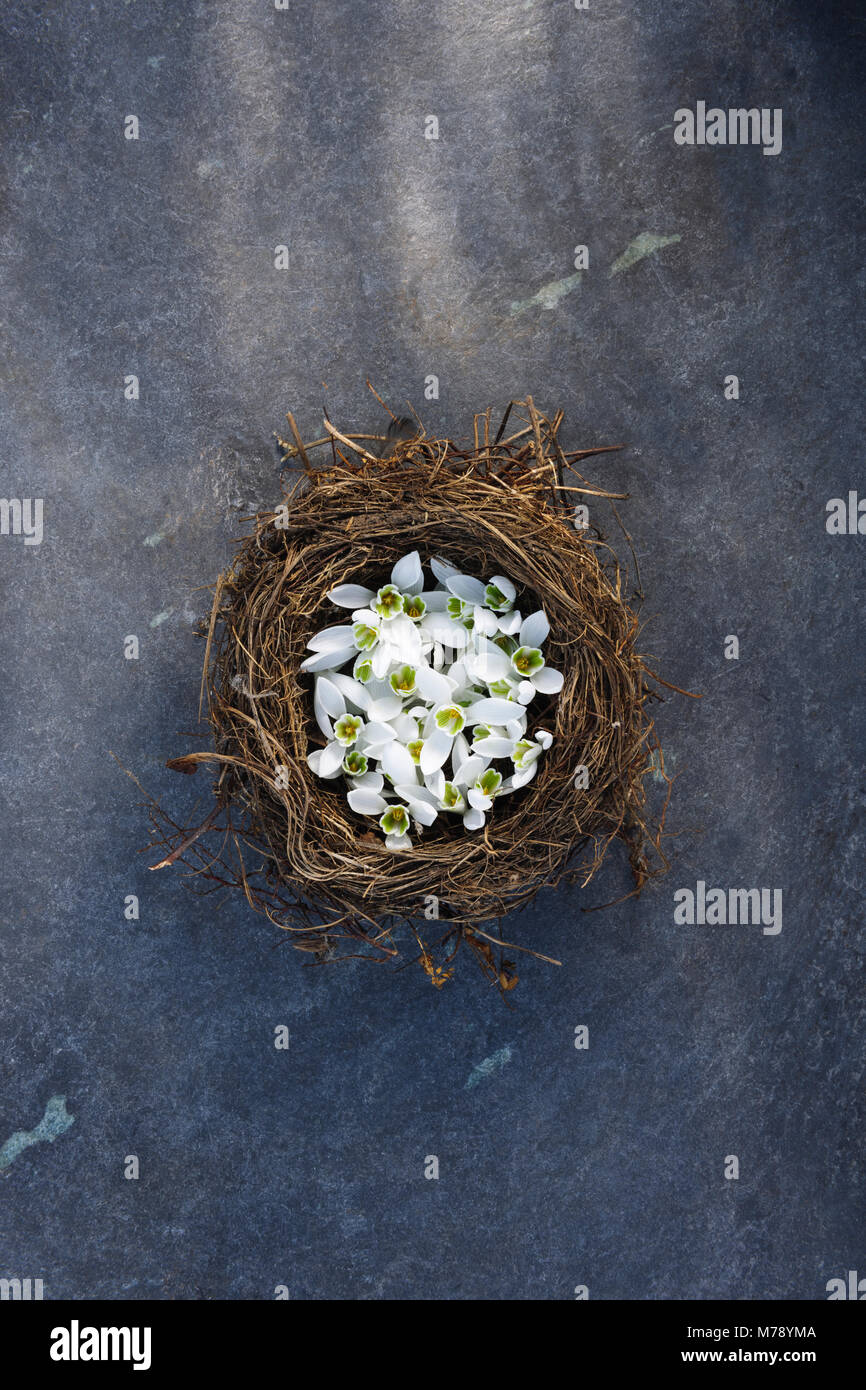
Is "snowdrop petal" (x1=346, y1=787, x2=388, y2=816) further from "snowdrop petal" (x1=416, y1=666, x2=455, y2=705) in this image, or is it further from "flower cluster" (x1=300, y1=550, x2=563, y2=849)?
"snowdrop petal" (x1=416, y1=666, x2=455, y2=705)

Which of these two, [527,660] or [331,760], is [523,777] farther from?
[331,760]

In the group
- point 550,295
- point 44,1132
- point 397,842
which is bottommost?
point 44,1132

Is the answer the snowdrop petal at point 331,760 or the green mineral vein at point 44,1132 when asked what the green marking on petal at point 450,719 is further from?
the green mineral vein at point 44,1132

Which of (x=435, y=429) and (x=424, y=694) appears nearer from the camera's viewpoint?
(x=424, y=694)

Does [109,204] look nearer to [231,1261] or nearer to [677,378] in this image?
[677,378]

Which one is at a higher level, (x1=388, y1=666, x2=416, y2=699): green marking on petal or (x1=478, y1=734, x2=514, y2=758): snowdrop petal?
(x1=388, y1=666, x2=416, y2=699): green marking on petal

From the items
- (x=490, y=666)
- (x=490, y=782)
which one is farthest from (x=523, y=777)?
→ (x=490, y=666)

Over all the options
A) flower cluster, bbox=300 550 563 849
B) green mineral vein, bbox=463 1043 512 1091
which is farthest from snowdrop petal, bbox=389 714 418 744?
green mineral vein, bbox=463 1043 512 1091
